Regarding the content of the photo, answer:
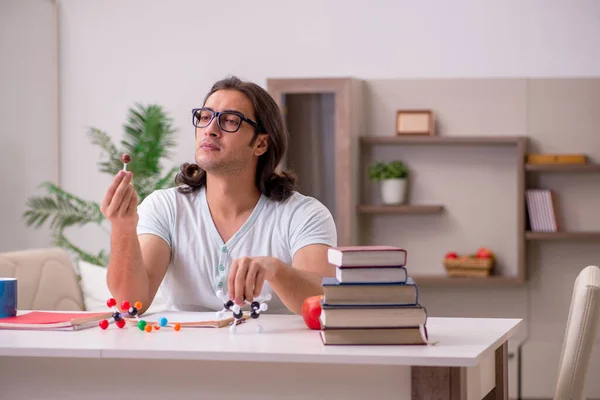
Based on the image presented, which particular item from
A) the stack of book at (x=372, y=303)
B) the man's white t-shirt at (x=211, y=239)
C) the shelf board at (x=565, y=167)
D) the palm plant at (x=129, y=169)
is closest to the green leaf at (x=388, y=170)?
the shelf board at (x=565, y=167)

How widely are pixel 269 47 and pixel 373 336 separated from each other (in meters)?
3.82

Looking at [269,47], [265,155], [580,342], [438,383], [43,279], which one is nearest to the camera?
[438,383]

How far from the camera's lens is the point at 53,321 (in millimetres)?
2074

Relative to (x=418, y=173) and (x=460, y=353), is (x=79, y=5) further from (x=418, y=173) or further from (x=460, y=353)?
(x=460, y=353)

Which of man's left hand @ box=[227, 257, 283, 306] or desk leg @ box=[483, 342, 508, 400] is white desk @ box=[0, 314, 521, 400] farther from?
desk leg @ box=[483, 342, 508, 400]

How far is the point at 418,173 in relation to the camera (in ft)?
17.0

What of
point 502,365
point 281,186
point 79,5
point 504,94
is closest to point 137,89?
point 79,5

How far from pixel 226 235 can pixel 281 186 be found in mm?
236

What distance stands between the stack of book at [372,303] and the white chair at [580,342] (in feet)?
1.24

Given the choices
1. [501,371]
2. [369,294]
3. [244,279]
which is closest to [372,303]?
[369,294]

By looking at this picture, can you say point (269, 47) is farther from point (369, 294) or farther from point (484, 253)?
point (369, 294)

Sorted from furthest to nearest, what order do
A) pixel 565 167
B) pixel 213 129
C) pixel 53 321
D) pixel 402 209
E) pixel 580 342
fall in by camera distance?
pixel 402 209 < pixel 565 167 < pixel 213 129 < pixel 53 321 < pixel 580 342

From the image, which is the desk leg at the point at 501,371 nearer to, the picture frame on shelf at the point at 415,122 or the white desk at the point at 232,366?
the white desk at the point at 232,366

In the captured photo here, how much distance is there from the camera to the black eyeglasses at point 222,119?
8.45 ft
